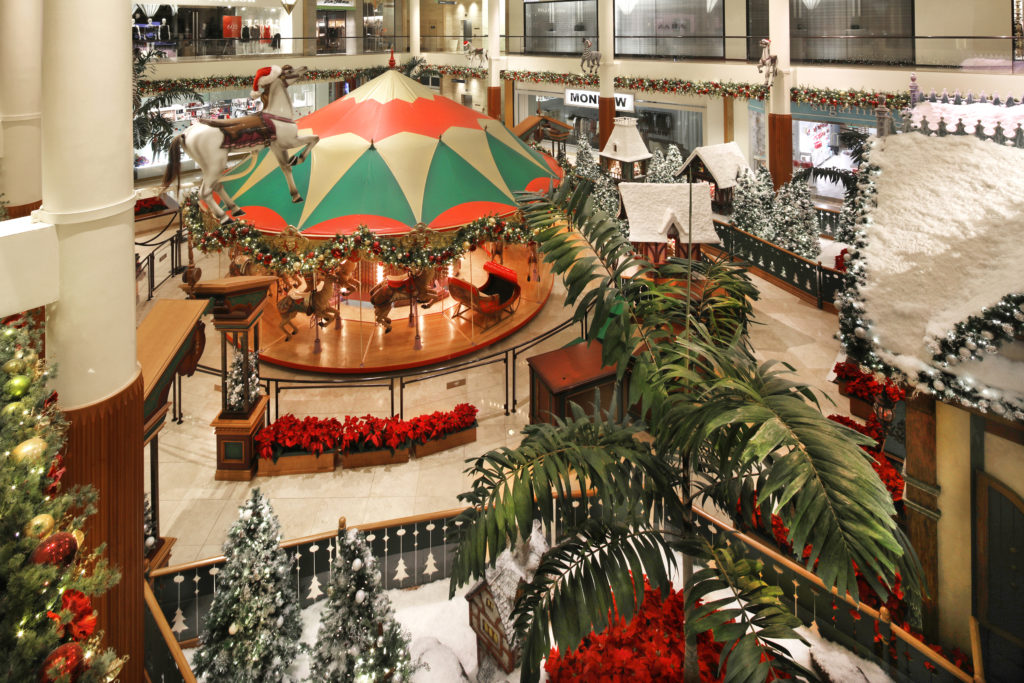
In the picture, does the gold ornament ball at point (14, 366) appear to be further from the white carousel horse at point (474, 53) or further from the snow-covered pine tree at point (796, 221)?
the white carousel horse at point (474, 53)

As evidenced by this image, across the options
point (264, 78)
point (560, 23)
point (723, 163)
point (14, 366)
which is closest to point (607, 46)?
point (723, 163)

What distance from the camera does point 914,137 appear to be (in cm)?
504

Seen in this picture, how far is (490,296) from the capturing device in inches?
421

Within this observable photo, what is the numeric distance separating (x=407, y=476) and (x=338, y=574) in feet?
10.3

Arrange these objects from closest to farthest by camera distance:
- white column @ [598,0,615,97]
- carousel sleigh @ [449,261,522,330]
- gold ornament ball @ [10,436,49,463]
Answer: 1. gold ornament ball @ [10,436,49,463]
2. carousel sleigh @ [449,261,522,330]
3. white column @ [598,0,615,97]

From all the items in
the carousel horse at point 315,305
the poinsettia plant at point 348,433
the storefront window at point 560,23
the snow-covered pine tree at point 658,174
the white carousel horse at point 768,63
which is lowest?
the poinsettia plant at point 348,433

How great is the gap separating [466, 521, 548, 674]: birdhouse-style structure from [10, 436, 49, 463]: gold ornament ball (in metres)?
2.58

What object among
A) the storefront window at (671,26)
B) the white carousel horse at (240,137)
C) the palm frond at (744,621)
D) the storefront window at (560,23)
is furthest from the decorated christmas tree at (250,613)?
the storefront window at (560,23)

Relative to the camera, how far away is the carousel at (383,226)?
29.6 feet

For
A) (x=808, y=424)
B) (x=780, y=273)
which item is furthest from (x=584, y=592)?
(x=780, y=273)

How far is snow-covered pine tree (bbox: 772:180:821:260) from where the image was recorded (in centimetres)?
1254

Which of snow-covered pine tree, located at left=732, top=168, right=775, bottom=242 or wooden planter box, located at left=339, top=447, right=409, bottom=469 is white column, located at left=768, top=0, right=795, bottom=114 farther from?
wooden planter box, located at left=339, top=447, right=409, bottom=469

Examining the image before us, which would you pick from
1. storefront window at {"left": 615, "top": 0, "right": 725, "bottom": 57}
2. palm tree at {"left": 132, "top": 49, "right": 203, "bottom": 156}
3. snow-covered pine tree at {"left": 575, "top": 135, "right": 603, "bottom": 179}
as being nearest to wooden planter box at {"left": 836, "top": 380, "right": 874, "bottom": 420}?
snow-covered pine tree at {"left": 575, "top": 135, "right": 603, "bottom": 179}

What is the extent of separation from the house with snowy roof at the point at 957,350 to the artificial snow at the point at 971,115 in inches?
4.5
